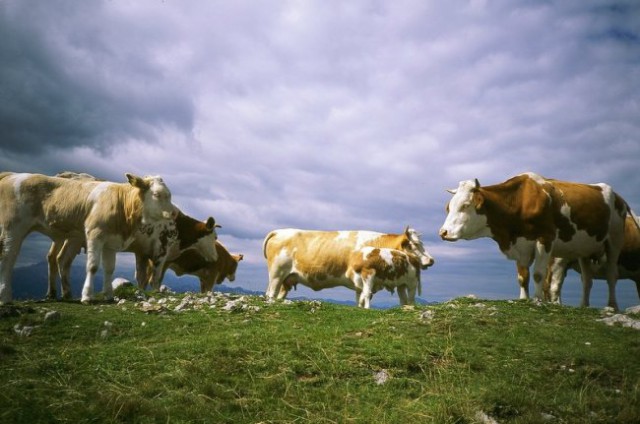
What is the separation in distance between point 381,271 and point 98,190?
29.9ft

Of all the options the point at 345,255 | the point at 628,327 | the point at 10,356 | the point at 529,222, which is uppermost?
the point at 529,222

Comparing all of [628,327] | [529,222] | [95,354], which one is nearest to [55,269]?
[95,354]

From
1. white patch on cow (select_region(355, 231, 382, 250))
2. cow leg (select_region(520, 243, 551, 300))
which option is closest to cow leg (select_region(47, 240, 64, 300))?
white patch on cow (select_region(355, 231, 382, 250))

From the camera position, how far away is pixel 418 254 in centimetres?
1761

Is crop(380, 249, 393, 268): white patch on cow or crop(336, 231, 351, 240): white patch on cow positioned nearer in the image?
crop(380, 249, 393, 268): white patch on cow

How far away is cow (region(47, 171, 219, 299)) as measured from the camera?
15.7m

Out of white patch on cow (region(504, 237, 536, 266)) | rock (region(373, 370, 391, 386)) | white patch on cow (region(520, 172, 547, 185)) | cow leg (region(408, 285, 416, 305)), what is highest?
white patch on cow (region(520, 172, 547, 185))

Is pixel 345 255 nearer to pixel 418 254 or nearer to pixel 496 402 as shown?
pixel 418 254

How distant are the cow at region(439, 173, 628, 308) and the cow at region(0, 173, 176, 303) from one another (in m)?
9.41

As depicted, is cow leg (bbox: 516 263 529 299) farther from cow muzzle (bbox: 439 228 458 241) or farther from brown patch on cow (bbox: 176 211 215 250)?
brown patch on cow (bbox: 176 211 215 250)

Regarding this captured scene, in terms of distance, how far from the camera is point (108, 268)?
1395 centimetres

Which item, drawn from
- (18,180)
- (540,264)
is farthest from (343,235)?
(18,180)

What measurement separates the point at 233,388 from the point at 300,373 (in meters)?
1.01

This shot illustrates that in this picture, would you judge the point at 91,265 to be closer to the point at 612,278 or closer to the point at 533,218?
the point at 533,218
